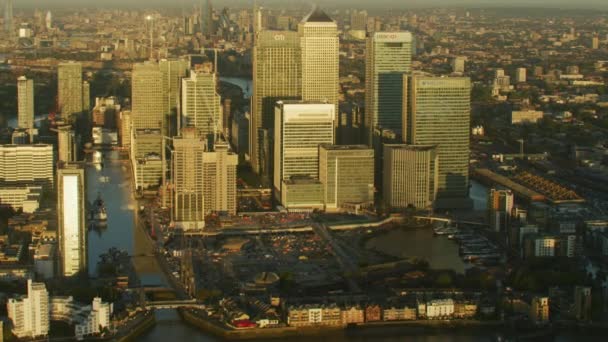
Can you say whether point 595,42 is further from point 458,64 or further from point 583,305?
point 583,305

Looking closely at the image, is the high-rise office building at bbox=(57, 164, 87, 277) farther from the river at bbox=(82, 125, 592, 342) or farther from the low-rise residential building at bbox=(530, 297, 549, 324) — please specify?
the low-rise residential building at bbox=(530, 297, 549, 324)

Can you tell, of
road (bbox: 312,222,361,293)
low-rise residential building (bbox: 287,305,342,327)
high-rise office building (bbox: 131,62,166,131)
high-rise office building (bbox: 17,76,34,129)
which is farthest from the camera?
high-rise office building (bbox: 17,76,34,129)

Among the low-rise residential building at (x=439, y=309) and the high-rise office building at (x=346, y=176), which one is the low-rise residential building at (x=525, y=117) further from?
the low-rise residential building at (x=439, y=309)

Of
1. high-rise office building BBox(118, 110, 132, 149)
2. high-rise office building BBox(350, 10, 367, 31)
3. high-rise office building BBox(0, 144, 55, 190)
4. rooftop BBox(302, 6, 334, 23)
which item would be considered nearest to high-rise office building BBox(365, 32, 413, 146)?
rooftop BBox(302, 6, 334, 23)

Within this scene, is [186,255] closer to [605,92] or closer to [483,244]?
[483,244]

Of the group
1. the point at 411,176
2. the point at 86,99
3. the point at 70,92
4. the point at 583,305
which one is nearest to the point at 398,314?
the point at 583,305

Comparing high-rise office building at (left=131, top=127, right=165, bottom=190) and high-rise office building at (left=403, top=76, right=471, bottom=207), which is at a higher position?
high-rise office building at (left=403, top=76, right=471, bottom=207)

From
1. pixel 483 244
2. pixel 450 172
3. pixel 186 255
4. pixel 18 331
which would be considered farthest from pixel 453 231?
pixel 18 331
